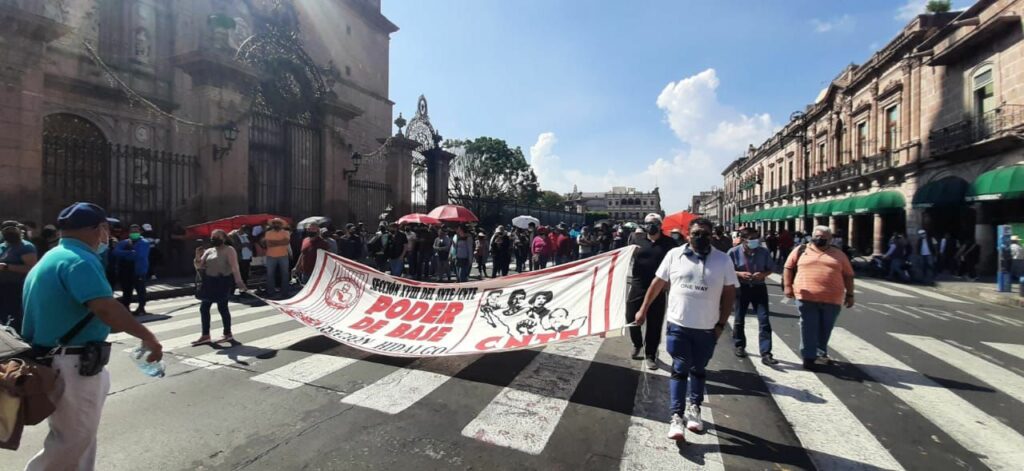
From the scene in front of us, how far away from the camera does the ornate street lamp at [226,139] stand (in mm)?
14357

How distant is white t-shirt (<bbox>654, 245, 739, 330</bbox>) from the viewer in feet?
12.6

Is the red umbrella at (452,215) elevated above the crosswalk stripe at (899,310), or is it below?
above

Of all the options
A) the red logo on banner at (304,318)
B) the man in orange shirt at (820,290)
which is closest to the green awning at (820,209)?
the man in orange shirt at (820,290)

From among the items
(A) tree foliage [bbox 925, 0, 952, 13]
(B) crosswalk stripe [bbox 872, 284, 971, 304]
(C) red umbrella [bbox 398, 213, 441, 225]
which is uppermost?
(A) tree foliage [bbox 925, 0, 952, 13]

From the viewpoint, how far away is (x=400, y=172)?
22266mm

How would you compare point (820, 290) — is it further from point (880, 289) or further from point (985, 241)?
point (985, 241)

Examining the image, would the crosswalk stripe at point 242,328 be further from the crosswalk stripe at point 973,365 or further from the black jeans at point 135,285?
the crosswalk stripe at point 973,365

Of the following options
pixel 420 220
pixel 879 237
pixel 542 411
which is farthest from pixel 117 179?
pixel 879 237

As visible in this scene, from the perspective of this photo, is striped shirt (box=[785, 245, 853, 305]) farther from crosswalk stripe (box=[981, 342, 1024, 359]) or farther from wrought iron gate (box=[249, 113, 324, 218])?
wrought iron gate (box=[249, 113, 324, 218])

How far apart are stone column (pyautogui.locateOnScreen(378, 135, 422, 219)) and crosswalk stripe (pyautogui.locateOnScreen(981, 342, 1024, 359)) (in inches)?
789

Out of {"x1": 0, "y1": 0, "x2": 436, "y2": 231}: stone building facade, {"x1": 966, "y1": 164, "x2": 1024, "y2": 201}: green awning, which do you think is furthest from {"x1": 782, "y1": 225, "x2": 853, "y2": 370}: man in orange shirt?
{"x1": 0, "y1": 0, "x2": 436, "y2": 231}: stone building facade

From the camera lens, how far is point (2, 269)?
19.1 ft

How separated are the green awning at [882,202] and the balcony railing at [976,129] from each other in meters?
3.12

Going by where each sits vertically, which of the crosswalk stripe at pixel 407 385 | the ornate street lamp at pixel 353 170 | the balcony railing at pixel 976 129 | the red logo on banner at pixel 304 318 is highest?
Result: the balcony railing at pixel 976 129
